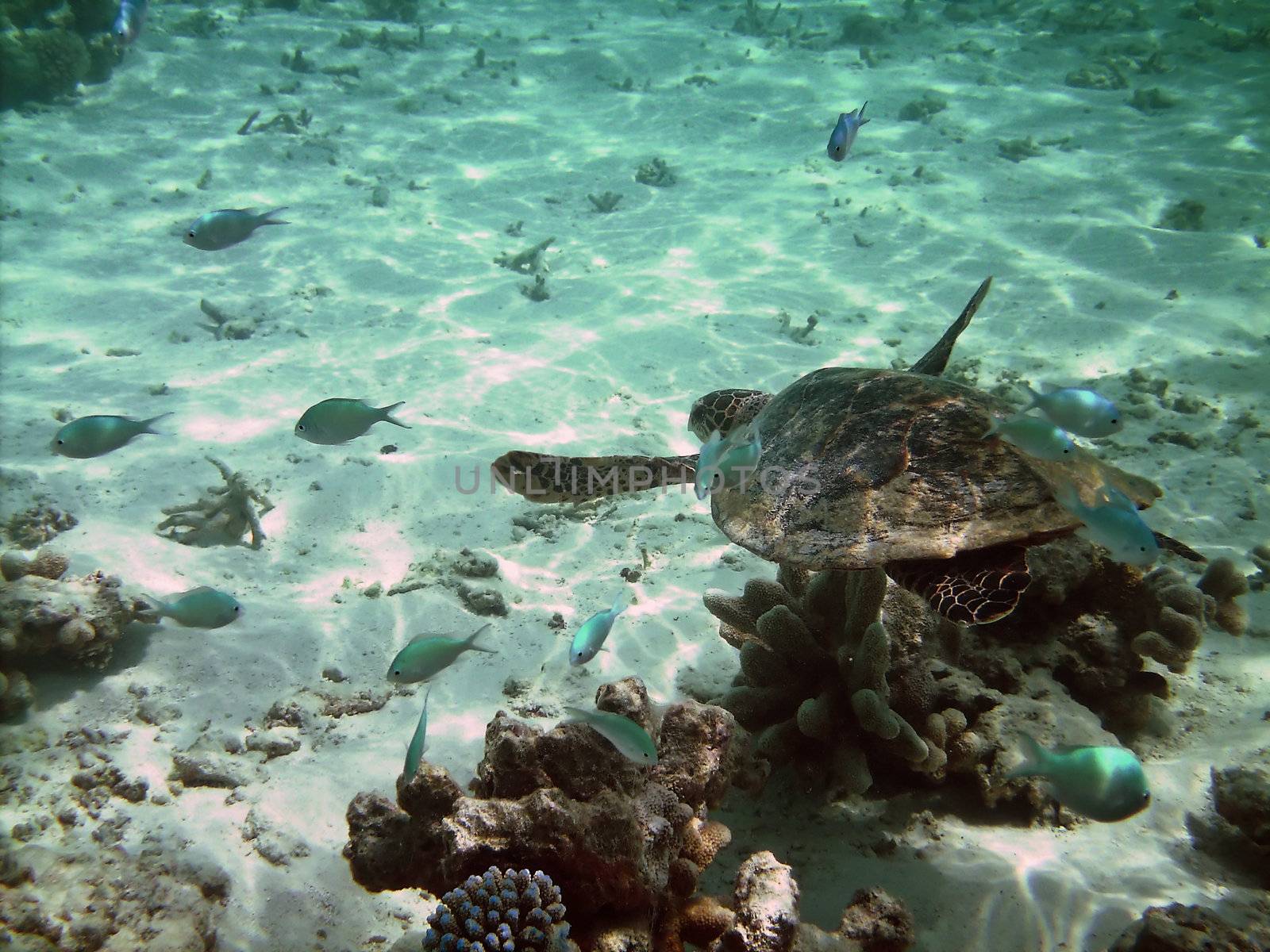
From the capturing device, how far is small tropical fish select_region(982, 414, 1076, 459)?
291cm

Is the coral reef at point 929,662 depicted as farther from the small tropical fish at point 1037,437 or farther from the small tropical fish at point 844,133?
the small tropical fish at point 844,133

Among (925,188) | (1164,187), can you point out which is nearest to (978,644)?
(925,188)

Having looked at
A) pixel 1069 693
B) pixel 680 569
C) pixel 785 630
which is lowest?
pixel 680 569

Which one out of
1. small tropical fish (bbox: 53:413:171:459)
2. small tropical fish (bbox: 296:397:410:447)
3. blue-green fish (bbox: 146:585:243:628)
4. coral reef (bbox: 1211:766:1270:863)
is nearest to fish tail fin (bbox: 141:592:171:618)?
blue-green fish (bbox: 146:585:243:628)

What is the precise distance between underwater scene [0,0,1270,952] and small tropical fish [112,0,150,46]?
252cm

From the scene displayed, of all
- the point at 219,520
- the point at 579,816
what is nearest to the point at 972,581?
the point at 579,816

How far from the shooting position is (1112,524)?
252 centimetres

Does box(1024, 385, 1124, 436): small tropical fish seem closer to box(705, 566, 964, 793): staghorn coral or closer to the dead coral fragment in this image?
box(705, 566, 964, 793): staghorn coral

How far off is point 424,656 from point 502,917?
1245 mm

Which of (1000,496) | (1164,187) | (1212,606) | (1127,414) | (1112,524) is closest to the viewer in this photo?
(1112,524)

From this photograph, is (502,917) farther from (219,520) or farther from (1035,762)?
(219,520)

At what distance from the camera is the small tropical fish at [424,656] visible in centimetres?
282

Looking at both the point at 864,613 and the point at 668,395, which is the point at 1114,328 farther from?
the point at 864,613

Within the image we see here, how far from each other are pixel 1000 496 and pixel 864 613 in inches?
33.0
